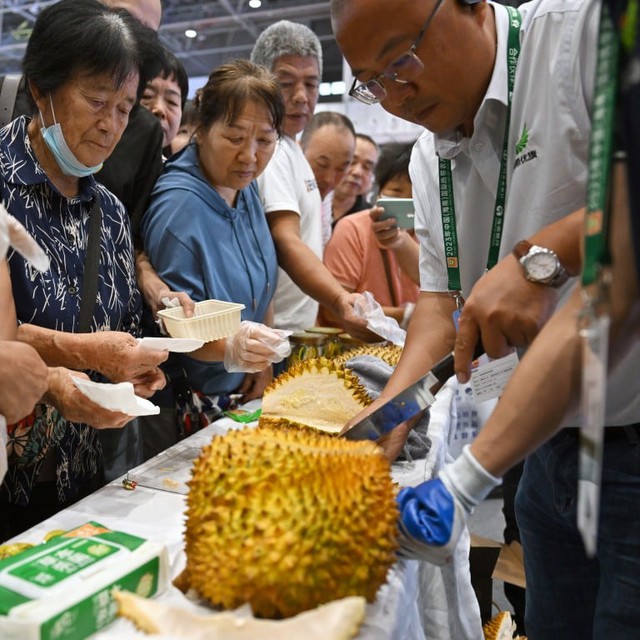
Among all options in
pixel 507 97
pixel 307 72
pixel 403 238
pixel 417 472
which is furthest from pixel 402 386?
pixel 307 72

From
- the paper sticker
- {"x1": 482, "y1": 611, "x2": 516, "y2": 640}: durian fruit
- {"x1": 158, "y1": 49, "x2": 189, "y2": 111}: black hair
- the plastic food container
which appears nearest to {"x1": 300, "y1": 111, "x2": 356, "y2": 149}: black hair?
{"x1": 158, "y1": 49, "x2": 189, "y2": 111}: black hair

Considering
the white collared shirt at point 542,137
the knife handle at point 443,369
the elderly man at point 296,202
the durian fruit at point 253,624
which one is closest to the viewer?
the durian fruit at point 253,624

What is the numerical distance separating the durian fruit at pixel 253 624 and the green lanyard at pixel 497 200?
957mm

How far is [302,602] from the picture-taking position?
89cm

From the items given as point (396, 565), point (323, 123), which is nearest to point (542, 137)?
point (396, 565)

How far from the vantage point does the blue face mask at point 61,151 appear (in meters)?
1.77

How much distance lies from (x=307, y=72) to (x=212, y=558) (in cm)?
292

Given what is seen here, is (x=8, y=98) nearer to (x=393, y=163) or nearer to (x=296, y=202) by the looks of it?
(x=296, y=202)

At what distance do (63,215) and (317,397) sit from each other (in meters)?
0.95

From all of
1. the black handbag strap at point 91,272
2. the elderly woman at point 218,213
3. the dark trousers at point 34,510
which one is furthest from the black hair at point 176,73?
the dark trousers at point 34,510

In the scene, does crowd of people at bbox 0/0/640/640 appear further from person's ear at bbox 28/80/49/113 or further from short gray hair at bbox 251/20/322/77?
short gray hair at bbox 251/20/322/77

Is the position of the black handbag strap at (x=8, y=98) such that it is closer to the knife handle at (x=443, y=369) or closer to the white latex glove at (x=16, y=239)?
the white latex glove at (x=16, y=239)

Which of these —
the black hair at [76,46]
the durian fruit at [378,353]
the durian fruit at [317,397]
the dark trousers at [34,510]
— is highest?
the black hair at [76,46]

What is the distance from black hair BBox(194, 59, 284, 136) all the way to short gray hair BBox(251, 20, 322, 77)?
0.90 m
